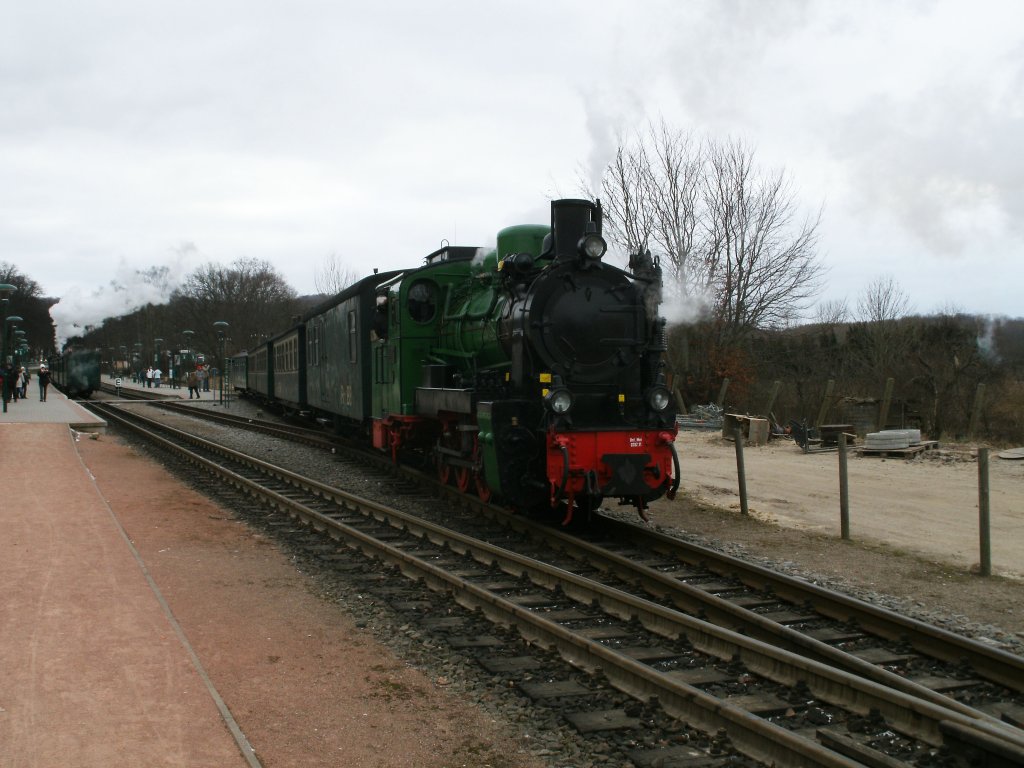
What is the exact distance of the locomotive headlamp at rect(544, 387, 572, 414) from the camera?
856cm

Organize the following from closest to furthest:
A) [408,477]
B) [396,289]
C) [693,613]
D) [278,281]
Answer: [693,613] → [396,289] → [408,477] → [278,281]

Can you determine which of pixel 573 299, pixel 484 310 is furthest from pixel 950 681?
pixel 484 310

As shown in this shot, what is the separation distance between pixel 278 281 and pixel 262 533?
6490 cm

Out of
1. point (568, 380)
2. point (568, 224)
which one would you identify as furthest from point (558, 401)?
point (568, 224)

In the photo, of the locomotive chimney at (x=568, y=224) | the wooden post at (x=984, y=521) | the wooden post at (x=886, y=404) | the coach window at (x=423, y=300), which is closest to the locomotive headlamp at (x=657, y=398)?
the locomotive chimney at (x=568, y=224)

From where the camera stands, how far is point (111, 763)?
3896 millimetres

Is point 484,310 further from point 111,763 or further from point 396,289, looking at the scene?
point 111,763

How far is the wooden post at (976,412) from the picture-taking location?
1806 centimetres

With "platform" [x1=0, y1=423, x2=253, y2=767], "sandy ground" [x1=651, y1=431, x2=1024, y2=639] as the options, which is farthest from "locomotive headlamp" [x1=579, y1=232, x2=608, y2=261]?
"platform" [x1=0, y1=423, x2=253, y2=767]

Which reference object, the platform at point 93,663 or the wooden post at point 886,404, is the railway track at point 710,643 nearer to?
the platform at point 93,663

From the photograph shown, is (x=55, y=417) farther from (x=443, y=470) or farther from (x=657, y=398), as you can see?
(x=657, y=398)

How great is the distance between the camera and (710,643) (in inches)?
214

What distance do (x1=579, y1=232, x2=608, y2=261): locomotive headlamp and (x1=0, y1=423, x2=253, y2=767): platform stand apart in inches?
203

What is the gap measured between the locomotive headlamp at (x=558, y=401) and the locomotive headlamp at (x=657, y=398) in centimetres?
101
